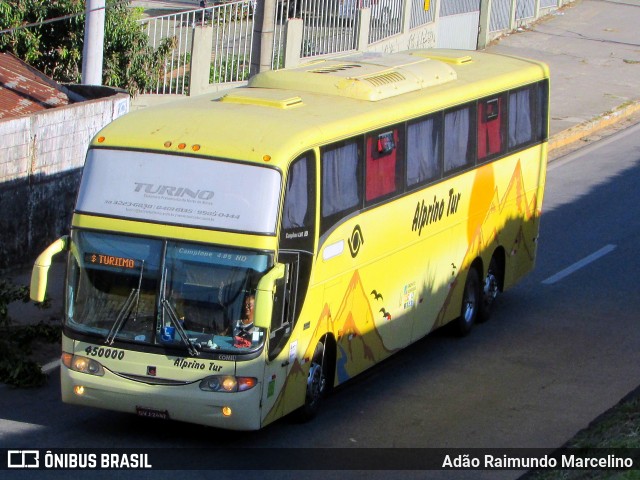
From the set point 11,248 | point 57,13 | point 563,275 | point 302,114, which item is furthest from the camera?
point 57,13

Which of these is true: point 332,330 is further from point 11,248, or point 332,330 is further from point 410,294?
point 11,248

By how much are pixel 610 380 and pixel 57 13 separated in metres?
12.4

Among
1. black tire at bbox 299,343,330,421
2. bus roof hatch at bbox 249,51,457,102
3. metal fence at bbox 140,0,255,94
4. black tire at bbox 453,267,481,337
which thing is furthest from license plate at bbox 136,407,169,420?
metal fence at bbox 140,0,255,94

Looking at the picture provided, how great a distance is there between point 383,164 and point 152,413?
3716mm

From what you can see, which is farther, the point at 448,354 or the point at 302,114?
the point at 448,354

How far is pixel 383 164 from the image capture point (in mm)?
12242

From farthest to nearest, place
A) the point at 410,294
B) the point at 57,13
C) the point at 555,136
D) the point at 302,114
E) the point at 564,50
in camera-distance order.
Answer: the point at 564,50
the point at 555,136
the point at 57,13
the point at 410,294
the point at 302,114

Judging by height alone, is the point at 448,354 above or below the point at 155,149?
below

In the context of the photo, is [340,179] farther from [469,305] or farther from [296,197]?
[469,305]

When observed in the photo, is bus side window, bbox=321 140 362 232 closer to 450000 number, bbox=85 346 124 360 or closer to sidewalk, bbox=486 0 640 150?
450000 number, bbox=85 346 124 360

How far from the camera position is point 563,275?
688 inches

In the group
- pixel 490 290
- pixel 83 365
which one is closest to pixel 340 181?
pixel 83 365

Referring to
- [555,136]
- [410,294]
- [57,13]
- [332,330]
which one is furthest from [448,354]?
[555,136]

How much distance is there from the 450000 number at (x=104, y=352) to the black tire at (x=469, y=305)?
5.71m
